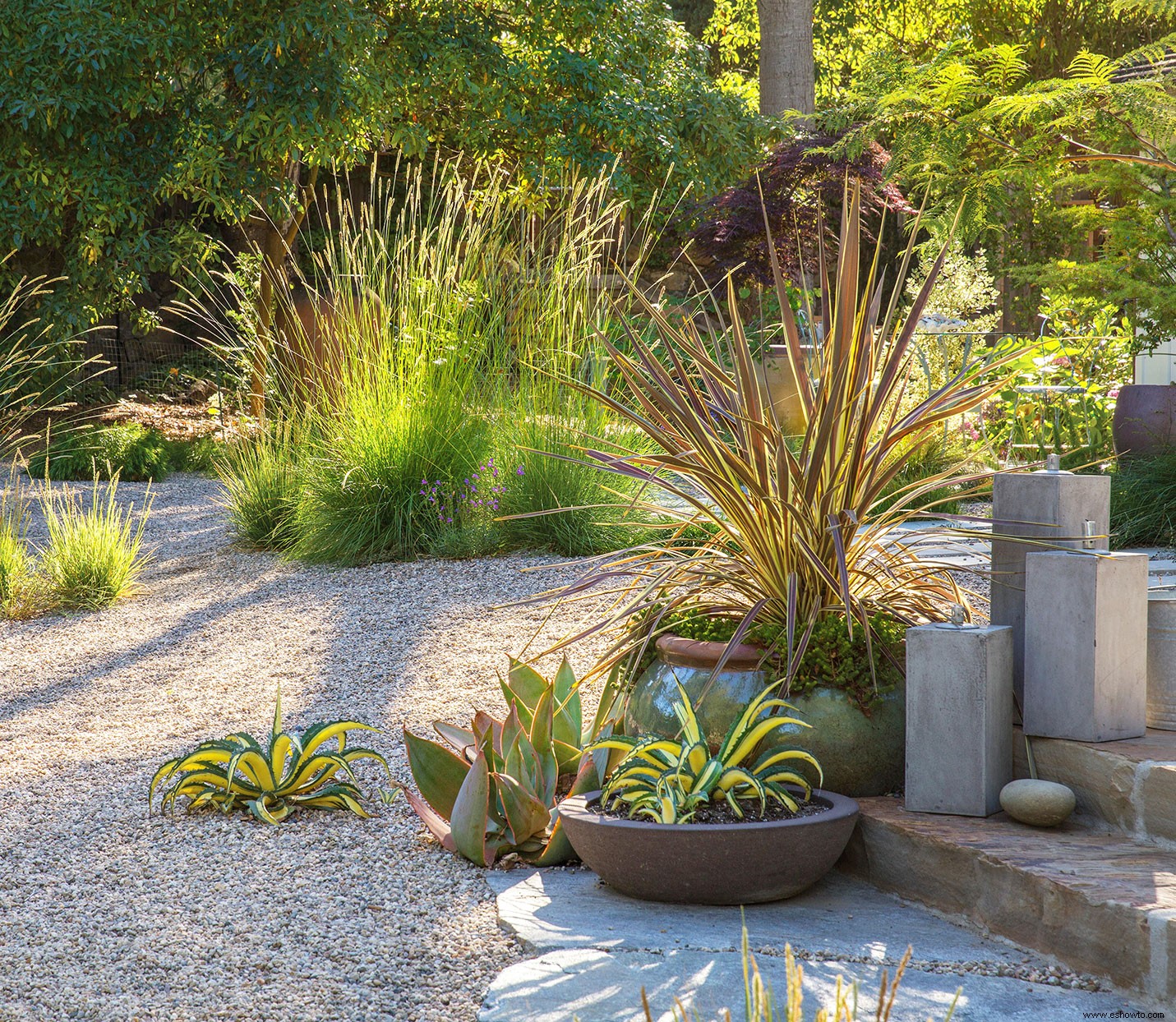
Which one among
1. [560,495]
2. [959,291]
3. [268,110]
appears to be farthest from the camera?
[959,291]

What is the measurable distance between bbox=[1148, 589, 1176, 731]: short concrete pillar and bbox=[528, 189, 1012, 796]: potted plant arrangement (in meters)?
0.34

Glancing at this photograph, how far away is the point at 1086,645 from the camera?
206 cm

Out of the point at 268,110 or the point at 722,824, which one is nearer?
the point at 722,824

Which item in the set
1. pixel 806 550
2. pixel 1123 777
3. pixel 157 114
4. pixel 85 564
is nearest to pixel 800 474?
pixel 806 550

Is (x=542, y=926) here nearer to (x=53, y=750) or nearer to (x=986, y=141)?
(x=53, y=750)

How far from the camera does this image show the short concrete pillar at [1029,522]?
2.23 m

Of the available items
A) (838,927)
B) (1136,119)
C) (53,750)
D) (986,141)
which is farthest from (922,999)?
(986,141)

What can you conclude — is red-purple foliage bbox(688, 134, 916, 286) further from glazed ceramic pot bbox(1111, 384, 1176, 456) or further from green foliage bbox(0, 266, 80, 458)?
green foliage bbox(0, 266, 80, 458)

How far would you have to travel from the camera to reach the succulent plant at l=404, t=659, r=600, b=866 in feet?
7.10

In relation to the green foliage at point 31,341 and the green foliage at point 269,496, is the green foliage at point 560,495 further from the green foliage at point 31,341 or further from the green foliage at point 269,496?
the green foliage at point 31,341

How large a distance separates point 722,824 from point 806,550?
53 cm

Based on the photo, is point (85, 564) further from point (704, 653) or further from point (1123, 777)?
point (1123, 777)

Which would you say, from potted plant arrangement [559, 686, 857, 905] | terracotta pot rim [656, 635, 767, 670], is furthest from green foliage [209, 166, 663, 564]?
potted plant arrangement [559, 686, 857, 905]

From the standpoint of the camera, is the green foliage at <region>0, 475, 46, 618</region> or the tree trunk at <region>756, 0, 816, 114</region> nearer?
the green foliage at <region>0, 475, 46, 618</region>
